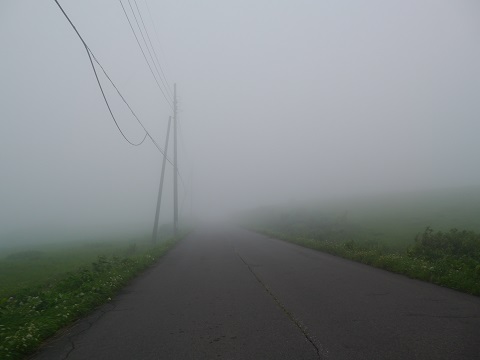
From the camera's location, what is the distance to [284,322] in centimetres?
575

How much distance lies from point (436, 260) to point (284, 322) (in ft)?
24.8

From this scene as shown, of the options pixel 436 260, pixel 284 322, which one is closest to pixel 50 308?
pixel 284 322

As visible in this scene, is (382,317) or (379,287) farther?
(379,287)

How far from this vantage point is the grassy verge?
8.03 meters

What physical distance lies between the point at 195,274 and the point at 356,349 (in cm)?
768

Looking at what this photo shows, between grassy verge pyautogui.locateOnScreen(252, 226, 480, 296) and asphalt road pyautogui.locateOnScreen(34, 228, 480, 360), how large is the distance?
1.73 feet

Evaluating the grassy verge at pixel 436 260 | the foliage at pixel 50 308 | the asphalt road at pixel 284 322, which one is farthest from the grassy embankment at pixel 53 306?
the grassy verge at pixel 436 260

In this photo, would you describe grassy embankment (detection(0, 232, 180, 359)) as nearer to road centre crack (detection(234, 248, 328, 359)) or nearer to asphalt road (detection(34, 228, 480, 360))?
asphalt road (detection(34, 228, 480, 360))

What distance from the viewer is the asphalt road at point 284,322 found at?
461cm

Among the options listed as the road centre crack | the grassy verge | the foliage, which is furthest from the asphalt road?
the grassy verge

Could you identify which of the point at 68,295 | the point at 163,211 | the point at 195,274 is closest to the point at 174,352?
the point at 68,295

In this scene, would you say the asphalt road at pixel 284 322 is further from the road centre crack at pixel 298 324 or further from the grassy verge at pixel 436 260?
the grassy verge at pixel 436 260

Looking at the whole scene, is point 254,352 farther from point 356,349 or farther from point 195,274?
point 195,274

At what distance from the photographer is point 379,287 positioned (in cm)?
804
